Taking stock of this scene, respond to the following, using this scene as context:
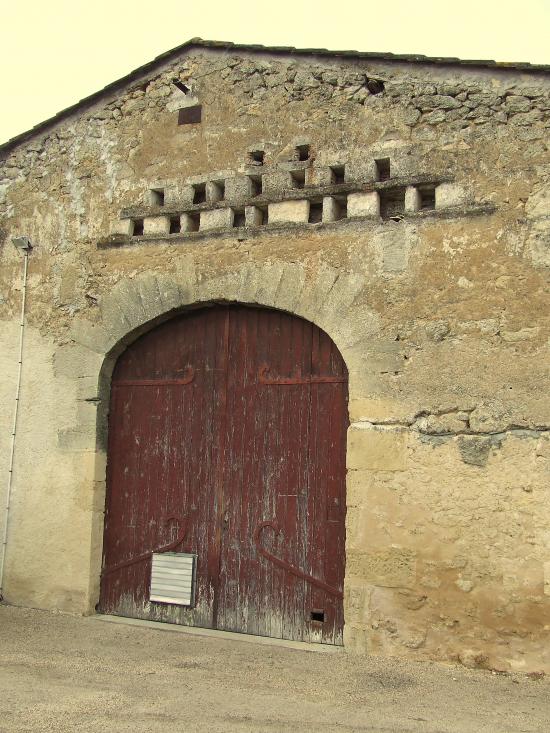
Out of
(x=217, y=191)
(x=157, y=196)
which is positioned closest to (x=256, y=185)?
(x=217, y=191)

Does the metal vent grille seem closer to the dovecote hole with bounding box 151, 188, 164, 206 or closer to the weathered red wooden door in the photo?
the weathered red wooden door

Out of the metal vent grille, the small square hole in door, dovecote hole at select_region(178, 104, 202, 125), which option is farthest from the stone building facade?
the metal vent grille

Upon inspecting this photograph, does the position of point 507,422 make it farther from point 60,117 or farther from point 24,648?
point 60,117

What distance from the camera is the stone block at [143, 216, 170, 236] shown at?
5664 millimetres

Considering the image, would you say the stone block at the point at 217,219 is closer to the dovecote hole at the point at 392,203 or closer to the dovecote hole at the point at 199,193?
the dovecote hole at the point at 199,193

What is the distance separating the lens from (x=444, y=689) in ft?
13.2

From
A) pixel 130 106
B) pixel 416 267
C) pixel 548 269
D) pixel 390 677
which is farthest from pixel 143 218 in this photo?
pixel 390 677

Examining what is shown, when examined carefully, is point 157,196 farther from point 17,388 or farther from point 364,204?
point 17,388

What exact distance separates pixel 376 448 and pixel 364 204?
68.6 inches

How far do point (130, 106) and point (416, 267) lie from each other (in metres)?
2.95

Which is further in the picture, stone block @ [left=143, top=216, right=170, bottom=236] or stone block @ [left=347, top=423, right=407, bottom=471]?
stone block @ [left=143, top=216, right=170, bottom=236]

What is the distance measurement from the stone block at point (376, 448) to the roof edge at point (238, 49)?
102 inches

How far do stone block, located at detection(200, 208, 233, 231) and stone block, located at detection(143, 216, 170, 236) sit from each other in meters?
0.32

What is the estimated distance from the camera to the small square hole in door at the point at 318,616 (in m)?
4.93
